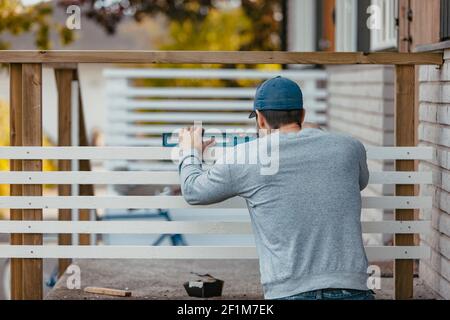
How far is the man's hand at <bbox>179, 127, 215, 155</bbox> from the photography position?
495 centimetres


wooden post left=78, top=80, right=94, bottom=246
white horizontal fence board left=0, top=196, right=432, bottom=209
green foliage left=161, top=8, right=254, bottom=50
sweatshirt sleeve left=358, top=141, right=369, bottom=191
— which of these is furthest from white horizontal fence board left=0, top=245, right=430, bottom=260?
green foliage left=161, top=8, right=254, bottom=50

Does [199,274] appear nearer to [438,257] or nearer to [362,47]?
[438,257]

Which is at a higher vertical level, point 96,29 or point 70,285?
point 96,29

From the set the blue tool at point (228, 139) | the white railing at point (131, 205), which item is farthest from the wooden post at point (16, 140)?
the blue tool at point (228, 139)

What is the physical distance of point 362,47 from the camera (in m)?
9.66

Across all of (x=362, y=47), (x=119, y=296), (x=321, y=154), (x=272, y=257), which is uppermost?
(x=362, y=47)

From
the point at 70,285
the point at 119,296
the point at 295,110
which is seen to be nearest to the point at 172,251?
the point at 119,296

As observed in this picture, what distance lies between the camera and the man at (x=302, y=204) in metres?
4.30

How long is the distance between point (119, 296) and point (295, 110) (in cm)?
202

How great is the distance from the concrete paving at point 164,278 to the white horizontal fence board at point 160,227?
1.66 ft

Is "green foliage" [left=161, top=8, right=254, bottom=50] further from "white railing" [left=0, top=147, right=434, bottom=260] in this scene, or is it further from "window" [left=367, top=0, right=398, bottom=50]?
"white railing" [left=0, top=147, right=434, bottom=260]

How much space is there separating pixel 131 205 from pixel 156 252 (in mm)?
297

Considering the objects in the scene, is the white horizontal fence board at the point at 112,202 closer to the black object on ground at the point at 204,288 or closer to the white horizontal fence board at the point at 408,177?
the white horizontal fence board at the point at 408,177

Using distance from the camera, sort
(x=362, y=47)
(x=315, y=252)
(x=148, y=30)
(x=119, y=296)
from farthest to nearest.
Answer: (x=148, y=30)
(x=362, y=47)
(x=119, y=296)
(x=315, y=252)
